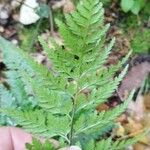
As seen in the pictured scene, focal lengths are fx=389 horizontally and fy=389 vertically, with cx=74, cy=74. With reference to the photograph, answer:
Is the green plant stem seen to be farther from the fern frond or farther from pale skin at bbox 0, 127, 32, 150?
the fern frond

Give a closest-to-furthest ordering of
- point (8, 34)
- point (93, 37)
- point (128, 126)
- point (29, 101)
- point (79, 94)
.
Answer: point (93, 37) < point (79, 94) < point (29, 101) < point (128, 126) < point (8, 34)

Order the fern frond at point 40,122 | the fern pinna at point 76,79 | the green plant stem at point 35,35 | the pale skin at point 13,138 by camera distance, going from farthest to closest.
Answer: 1. the green plant stem at point 35,35
2. the pale skin at point 13,138
3. the fern frond at point 40,122
4. the fern pinna at point 76,79

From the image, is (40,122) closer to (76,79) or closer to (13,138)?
(76,79)

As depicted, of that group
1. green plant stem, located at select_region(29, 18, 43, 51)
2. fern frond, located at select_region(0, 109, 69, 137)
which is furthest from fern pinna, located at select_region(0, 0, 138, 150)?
green plant stem, located at select_region(29, 18, 43, 51)

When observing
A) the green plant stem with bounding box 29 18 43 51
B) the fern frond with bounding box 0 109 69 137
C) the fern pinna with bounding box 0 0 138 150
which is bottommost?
the fern frond with bounding box 0 109 69 137

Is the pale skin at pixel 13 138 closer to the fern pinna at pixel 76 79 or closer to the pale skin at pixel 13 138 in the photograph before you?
the pale skin at pixel 13 138

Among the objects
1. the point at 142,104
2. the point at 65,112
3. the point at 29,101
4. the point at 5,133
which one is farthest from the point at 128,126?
the point at 65,112

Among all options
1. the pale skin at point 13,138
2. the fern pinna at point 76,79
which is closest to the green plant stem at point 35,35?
the pale skin at point 13,138

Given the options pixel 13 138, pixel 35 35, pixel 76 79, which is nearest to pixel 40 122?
pixel 76 79

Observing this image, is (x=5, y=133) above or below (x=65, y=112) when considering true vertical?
above

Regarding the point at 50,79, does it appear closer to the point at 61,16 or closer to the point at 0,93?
the point at 0,93

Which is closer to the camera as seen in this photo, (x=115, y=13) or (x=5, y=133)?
(x=5, y=133)
